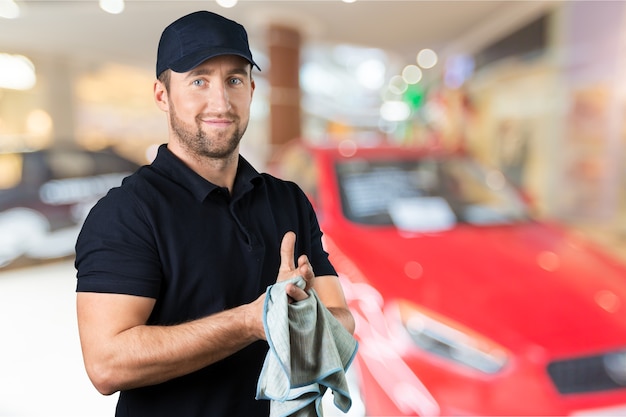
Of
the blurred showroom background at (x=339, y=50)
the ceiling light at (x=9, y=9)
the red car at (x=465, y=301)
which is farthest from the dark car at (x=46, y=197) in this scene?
the red car at (x=465, y=301)

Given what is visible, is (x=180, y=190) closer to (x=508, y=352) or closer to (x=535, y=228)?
(x=508, y=352)

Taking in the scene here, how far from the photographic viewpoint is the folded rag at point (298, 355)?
0.82 metres

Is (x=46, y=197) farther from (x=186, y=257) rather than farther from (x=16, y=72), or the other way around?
(x=186, y=257)

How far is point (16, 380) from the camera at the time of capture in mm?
2396

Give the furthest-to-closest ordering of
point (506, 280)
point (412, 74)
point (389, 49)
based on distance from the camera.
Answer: point (412, 74)
point (389, 49)
point (506, 280)

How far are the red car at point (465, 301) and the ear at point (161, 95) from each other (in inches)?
47.2

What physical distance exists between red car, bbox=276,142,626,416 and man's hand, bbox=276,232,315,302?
104cm

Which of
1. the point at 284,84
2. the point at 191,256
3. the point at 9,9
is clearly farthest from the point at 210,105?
the point at 284,84

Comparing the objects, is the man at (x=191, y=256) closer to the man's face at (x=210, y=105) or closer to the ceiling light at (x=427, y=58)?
the man's face at (x=210, y=105)

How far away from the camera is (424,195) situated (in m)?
2.71

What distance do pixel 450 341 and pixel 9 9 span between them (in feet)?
14.1

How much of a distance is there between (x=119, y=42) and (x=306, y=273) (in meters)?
7.25

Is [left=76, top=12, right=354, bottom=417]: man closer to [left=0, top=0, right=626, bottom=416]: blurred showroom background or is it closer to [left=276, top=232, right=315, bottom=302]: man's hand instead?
[left=276, top=232, right=315, bottom=302]: man's hand

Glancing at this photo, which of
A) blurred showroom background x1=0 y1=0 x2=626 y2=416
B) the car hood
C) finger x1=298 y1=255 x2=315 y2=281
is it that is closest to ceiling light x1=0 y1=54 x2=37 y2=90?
blurred showroom background x1=0 y1=0 x2=626 y2=416
